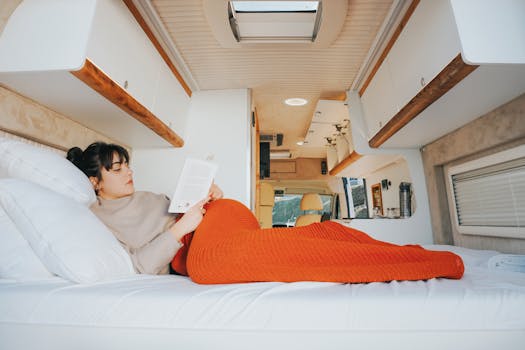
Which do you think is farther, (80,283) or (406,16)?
(406,16)

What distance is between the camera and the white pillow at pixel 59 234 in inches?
32.6

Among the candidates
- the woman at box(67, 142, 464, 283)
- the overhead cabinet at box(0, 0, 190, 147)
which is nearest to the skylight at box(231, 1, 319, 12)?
the overhead cabinet at box(0, 0, 190, 147)

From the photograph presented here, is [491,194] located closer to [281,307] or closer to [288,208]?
[281,307]

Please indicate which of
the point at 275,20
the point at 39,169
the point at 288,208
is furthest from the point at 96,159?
the point at 288,208

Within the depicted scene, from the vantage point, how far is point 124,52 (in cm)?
164

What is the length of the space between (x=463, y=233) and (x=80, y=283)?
2.44 m

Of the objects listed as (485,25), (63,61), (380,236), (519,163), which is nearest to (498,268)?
(519,163)

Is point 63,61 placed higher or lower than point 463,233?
higher

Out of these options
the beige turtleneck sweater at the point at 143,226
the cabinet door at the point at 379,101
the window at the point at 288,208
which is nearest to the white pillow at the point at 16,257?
the beige turtleneck sweater at the point at 143,226

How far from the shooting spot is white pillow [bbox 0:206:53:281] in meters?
0.87

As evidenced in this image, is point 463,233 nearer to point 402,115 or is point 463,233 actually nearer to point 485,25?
point 402,115

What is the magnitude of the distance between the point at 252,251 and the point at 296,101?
8.61 feet

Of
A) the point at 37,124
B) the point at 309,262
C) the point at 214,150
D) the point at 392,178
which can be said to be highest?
the point at 214,150

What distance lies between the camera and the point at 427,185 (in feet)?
8.12
